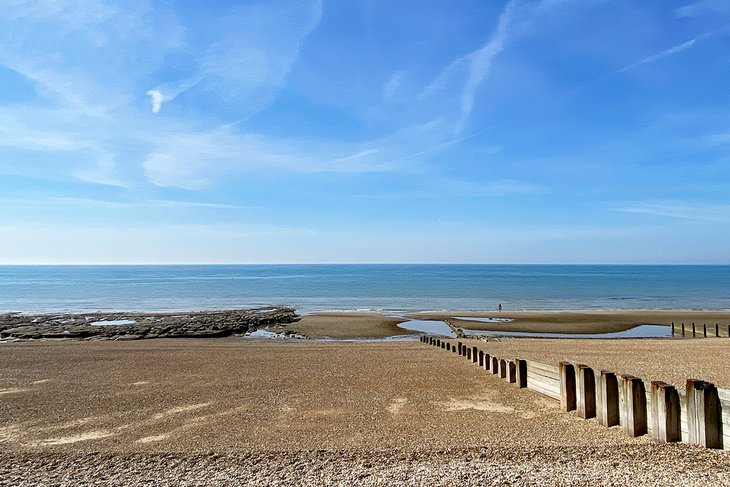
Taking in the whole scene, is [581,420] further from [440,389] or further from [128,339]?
[128,339]

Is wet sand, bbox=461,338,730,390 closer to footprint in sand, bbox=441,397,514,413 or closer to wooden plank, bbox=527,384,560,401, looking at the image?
wooden plank, bbox=527,384,560,401

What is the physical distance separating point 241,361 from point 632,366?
1274 centimetres

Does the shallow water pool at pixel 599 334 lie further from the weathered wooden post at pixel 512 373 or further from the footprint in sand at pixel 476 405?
the footprint in sand at pixel 476 405

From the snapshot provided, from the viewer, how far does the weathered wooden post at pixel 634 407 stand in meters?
7.87

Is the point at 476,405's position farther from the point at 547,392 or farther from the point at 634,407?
the point at 634,407

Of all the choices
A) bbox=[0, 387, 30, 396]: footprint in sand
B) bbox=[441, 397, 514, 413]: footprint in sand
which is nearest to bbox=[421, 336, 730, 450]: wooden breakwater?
bbox=[441, 397, 514, 413]: footprint in sand

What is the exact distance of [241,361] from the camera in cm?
1870

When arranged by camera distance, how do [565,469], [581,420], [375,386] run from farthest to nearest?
[375,386], [581,420], [565,469]

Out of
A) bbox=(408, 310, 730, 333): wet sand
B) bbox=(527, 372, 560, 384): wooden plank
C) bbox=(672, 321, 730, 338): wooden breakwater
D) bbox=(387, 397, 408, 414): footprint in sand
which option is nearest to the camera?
bbox=(387, 397, 408, 414): footprint in sand

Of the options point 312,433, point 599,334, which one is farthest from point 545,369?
point 599,334

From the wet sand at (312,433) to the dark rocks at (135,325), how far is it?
19548 millimetres

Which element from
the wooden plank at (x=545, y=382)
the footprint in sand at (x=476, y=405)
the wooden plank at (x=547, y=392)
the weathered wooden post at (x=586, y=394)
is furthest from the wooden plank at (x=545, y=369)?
the weathered wooden post at (x=586, y=394)

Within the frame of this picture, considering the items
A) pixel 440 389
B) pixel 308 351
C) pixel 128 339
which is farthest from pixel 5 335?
pixel 440 389

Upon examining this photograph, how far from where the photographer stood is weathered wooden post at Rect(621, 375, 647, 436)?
7.87 m
